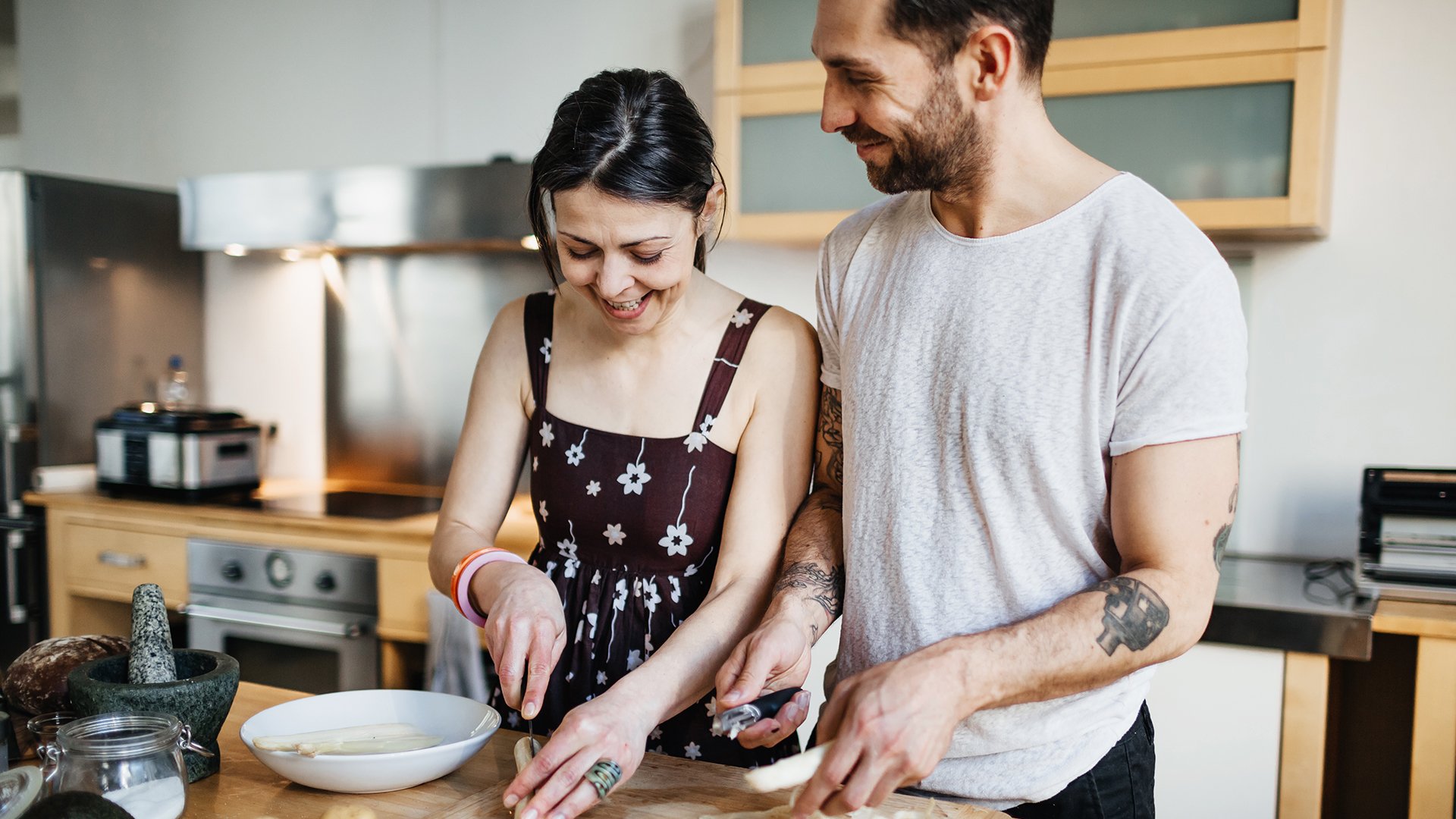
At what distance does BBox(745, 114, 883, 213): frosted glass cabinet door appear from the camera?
2.45 m

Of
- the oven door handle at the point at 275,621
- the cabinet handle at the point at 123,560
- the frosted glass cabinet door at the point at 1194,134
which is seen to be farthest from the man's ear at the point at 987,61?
the cabinet handle at the point at 123,560

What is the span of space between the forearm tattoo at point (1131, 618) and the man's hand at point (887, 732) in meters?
0.15

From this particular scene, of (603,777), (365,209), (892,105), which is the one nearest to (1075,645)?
(603,777)

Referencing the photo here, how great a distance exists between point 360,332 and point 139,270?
28.2 inches

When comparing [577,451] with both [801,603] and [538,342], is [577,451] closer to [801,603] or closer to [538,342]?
[538,342]

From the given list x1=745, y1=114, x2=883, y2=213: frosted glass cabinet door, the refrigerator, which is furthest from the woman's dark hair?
the refrigerator

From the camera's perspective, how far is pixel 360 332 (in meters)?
3.34

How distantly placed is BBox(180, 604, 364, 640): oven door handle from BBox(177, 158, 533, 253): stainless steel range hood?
0.97 meters

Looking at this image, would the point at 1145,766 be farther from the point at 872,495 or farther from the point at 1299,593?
the point at 1299,593

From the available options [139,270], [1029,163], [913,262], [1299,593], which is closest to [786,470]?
[913,262]

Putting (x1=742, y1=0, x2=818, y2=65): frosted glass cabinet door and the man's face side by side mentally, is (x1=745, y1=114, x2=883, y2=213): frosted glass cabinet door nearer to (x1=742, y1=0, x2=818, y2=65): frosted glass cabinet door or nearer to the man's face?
(x1=742, y1=0, x2=818, y2=65): frosted glass cabinet door

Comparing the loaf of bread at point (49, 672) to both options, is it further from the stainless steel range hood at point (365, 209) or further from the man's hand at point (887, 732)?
the stainless steel range hood at point (365, 209)

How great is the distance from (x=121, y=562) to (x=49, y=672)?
208 cm

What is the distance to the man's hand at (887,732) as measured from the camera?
840mm
